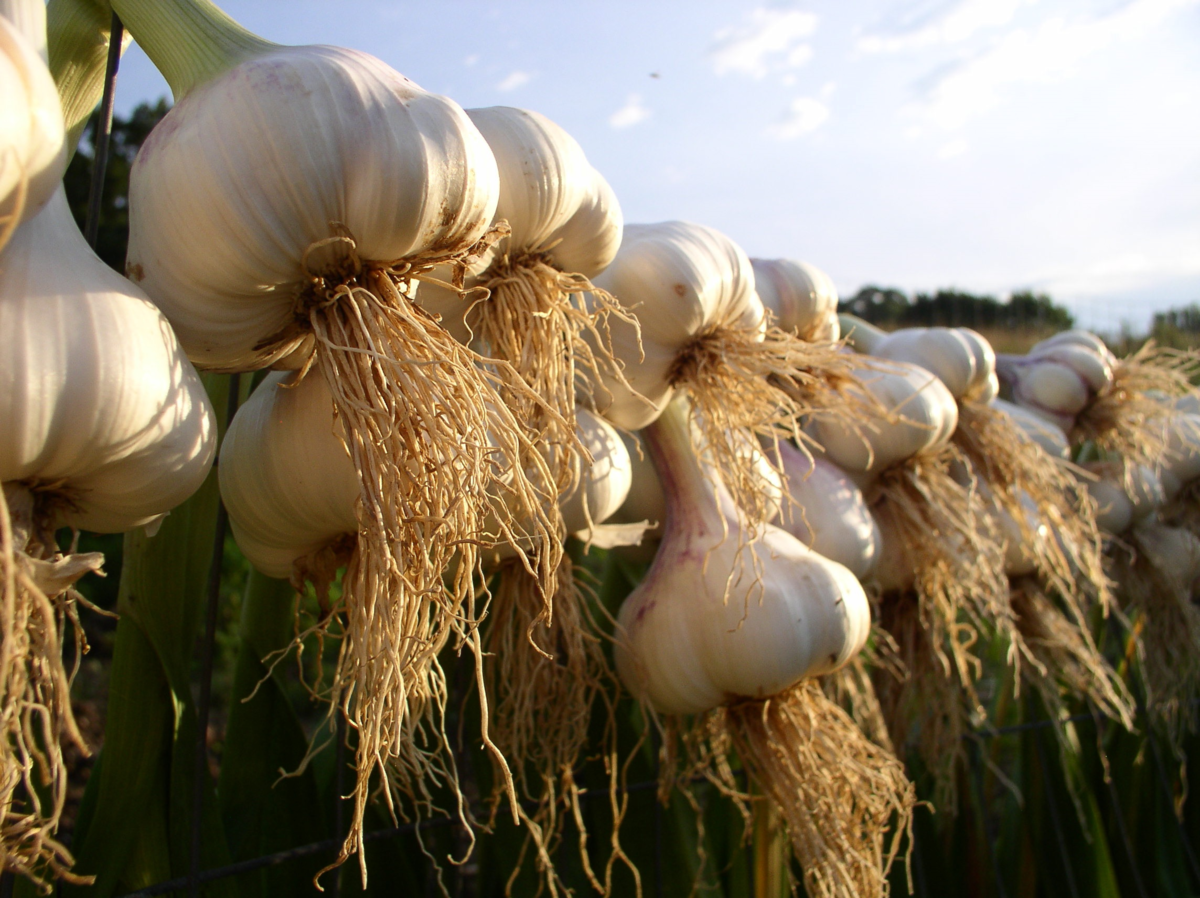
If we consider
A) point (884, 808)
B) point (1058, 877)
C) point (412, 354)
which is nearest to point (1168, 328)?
point (1058, 877)

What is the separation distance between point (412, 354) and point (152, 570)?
294mm

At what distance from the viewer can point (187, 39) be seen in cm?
43

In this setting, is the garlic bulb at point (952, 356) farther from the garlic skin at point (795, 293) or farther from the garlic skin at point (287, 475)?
the garlic skin at point (287, 475)

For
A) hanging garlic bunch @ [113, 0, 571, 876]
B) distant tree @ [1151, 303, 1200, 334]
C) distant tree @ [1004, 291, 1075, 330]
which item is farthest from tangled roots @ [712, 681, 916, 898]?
distant tree @ [1004, 291, 1075, 330]

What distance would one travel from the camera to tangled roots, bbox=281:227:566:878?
1.35 feet

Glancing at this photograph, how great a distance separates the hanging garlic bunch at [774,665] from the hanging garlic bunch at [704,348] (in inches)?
2.2

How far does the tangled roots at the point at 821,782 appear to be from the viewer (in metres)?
0.69

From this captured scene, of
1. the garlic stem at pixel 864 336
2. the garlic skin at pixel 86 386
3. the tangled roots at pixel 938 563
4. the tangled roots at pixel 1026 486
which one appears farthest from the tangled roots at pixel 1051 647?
the garlic skin at pixel 86 386

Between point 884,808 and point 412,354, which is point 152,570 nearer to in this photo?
point 412,354

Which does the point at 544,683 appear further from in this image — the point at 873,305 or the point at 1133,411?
the point at 873,305

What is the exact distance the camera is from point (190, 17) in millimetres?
438

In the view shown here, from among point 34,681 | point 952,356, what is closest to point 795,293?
point 952,356

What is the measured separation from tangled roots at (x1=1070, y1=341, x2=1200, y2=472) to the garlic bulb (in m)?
0.33

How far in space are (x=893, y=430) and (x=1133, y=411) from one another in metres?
0.67
